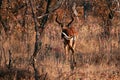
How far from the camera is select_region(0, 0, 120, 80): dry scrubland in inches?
336

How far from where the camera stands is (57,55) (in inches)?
421

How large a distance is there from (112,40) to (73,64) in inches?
136

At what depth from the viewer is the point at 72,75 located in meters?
8.55

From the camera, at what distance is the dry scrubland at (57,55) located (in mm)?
8531

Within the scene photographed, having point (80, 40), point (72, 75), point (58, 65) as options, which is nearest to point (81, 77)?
point (72, 75)

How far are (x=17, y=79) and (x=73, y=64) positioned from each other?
1.85m

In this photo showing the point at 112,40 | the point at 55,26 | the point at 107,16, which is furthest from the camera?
the point at 55,26

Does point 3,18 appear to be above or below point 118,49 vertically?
above

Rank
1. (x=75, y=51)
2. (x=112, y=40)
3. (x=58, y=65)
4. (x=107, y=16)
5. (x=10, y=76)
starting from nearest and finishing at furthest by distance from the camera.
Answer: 1. (x=10, y=76)
2. (x=58, y=65)
3. (x=75, y=51)
4. (x=112, y=40)
5. (x=107, y=16)

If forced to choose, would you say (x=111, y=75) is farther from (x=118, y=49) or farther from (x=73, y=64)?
(x=118, y=49)

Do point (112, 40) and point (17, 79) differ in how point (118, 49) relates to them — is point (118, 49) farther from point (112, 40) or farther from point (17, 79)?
point (17, 79)

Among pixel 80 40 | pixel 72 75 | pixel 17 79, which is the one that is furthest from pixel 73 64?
pixel 80 40

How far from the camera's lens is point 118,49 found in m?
11.5

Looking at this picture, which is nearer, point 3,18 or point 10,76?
point 10,76
